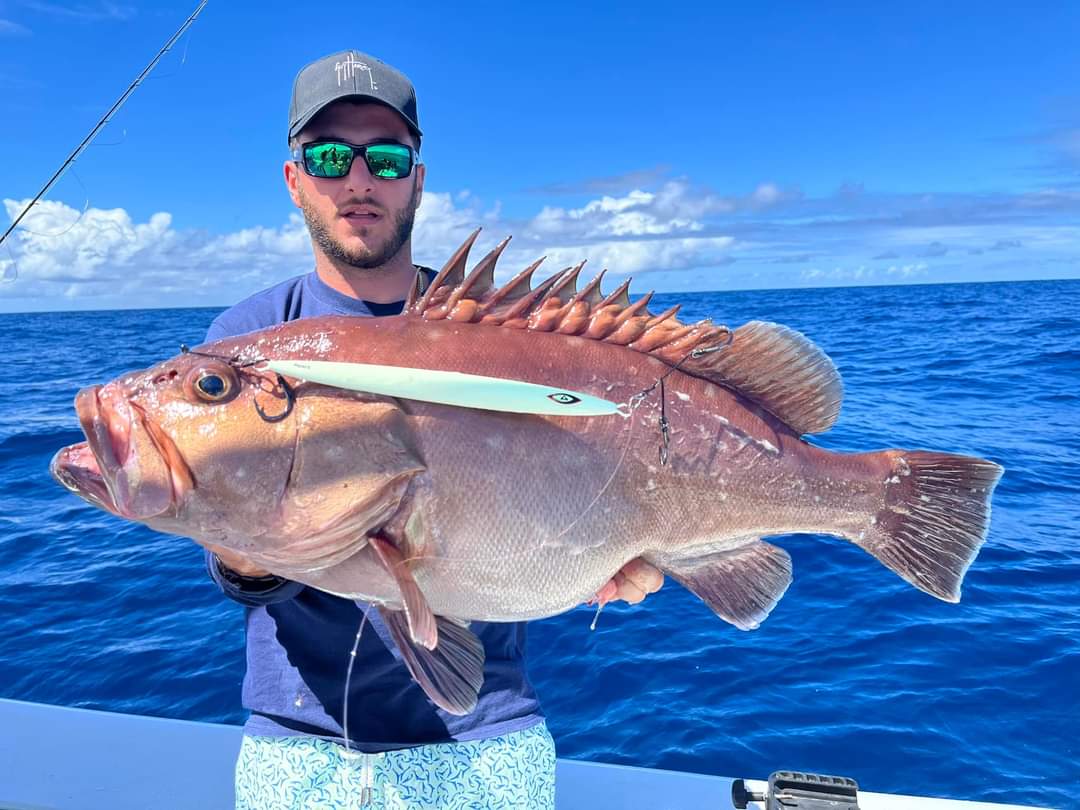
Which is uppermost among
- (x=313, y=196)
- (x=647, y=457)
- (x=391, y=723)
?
(x=313, y=196)

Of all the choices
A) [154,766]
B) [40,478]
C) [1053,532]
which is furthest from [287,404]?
[40,478]

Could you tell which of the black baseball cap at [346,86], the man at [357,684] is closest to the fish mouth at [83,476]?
the man at [357,684]

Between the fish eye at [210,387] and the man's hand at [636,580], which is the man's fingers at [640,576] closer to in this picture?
the man's hand at [636,580]

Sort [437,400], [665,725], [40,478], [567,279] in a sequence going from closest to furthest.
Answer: [437,400]
[567,279]
[665,725]
[40,478]

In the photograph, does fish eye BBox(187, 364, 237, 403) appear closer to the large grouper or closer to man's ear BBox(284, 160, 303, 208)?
the large grouper

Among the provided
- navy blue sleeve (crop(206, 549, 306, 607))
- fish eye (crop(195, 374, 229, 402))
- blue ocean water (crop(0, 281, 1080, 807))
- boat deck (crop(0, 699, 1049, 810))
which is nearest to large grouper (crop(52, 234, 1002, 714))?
fish eye (crop(195, 374, 229, 402))

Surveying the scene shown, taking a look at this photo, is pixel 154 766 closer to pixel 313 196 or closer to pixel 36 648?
pixel 313 196

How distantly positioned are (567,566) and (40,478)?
12.2m

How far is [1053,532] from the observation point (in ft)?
25.7

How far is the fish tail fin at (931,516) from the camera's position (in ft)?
7.78

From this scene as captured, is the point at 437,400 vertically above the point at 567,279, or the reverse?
the point at 567,279

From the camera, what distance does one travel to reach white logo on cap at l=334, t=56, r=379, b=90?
9.33 feet

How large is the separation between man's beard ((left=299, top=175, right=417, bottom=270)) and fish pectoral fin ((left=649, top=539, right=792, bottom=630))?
1618mm

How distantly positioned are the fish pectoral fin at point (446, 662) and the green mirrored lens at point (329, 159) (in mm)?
1697
